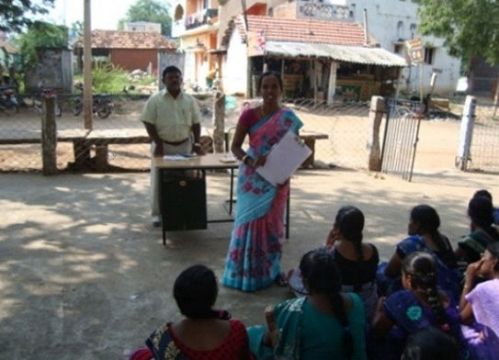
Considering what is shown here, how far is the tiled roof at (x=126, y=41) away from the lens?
138ft

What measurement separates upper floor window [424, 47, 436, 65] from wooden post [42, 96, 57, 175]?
90.7ft

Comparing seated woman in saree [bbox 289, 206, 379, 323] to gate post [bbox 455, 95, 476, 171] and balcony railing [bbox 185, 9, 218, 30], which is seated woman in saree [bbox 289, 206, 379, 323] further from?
balcony railing [bbox 185, 9, 218, 30]

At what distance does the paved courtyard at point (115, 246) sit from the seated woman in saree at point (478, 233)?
129 cm

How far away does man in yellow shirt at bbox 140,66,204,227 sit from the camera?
5.02 meters

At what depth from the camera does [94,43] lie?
138 feet

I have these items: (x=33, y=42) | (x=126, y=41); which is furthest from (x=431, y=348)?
(x=126, y=41)

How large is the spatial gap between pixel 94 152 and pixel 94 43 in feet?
119

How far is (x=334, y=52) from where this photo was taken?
77.8 feet

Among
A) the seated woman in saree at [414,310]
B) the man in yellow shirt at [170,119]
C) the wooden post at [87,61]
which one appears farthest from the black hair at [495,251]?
the wooden post at [87,61]

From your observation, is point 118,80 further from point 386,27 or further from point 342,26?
point 386,27

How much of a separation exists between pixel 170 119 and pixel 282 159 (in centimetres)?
163

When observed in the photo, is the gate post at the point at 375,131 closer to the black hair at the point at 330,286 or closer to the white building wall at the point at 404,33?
the black hair at the point at 330,286

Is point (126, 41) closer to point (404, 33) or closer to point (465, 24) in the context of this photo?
point (404, 33)

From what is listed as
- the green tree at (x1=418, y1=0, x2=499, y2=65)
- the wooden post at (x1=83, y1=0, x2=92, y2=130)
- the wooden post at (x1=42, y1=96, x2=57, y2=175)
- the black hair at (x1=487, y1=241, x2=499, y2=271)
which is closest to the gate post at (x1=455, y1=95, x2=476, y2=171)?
the wooden post at (x1=42, y1=96, x2=57, y2=175)
